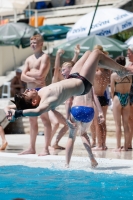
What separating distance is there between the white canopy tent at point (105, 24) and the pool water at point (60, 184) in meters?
7.72

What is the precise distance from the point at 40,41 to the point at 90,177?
10.0 ft

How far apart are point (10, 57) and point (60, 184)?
45.5 feet

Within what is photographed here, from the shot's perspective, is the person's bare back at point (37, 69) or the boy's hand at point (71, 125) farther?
the person's bare back at point (37, 69)

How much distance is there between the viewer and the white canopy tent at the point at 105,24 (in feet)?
49.1

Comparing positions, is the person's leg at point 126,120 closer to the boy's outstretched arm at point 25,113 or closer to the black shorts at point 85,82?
the black shorts at point 85,82

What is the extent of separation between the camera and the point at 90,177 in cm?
739

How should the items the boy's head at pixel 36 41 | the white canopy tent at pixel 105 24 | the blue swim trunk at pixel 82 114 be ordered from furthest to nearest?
1. the white canopy tent at pixel 105 24
2. the boy's head at pixel 36 41
3. the blue swim trunk at pixel 82 114

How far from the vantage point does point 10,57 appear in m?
20.4

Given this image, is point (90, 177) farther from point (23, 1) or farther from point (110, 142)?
point (23, 1)

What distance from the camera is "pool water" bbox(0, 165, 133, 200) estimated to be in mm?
6309

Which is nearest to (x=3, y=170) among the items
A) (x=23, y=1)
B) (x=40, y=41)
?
(x=40, y=41)

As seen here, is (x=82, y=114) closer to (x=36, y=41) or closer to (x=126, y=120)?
(x=36, y=41)

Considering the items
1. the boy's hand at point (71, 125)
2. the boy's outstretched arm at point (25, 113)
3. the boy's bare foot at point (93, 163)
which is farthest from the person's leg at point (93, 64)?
the boy's bare foot at point (93, 163)

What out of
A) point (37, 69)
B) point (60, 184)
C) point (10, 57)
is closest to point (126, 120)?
point (37, 69)
